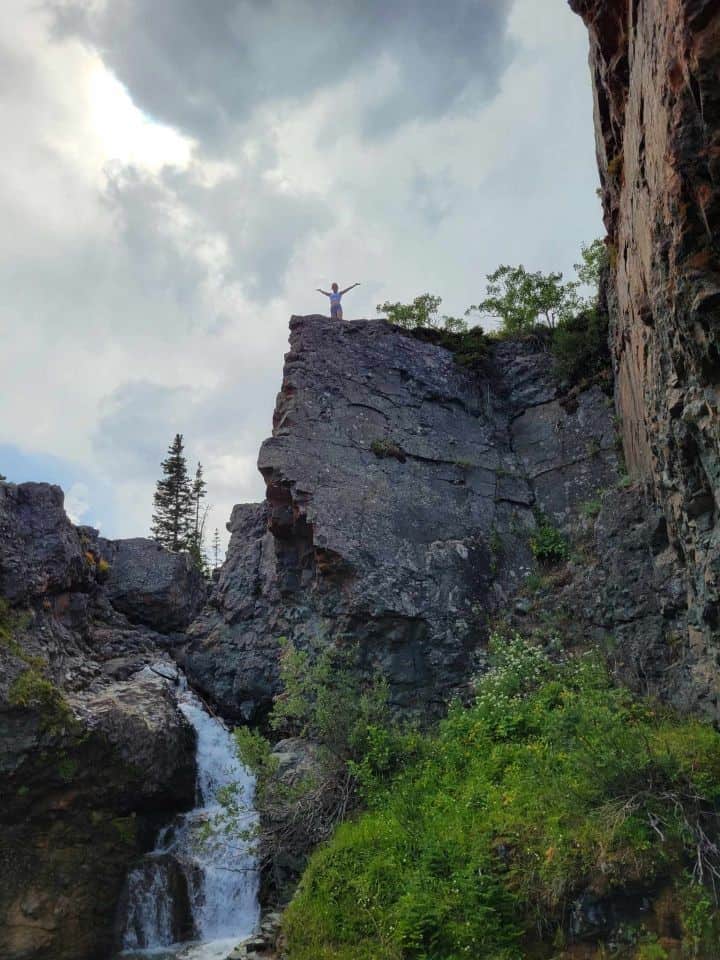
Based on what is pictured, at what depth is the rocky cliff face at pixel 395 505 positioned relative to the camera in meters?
14.1

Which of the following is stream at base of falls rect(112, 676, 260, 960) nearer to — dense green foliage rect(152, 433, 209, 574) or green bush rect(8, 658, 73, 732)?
green bush rect(8, 658, 73, 732)

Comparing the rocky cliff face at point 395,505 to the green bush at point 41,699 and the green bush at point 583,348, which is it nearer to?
the green bush at point 583,348

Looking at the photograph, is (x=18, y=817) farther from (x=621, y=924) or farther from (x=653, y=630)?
(x=653, y=630)

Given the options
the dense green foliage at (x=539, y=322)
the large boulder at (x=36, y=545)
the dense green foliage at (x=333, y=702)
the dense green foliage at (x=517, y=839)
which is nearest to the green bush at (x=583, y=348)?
the dense green foliage at (x=539, y=322)

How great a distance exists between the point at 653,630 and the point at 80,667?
11680 millimetres

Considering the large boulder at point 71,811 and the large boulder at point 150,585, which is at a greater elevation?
the large boulder at point 150,585

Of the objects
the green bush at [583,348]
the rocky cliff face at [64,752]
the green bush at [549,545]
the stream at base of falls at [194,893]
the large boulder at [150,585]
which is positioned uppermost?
the green bush at [583,348]

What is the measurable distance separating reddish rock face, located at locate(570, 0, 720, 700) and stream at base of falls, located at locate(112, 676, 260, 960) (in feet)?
27.6

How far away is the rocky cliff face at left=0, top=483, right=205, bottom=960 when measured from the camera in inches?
450

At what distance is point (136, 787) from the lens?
1278 cm

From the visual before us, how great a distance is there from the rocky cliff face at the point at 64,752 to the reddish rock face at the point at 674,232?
33.6ft

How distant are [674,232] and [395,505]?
9626 millimetres

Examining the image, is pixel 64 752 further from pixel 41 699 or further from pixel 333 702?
pixel 333 702

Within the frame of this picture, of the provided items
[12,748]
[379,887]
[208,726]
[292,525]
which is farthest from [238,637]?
[379,887]
